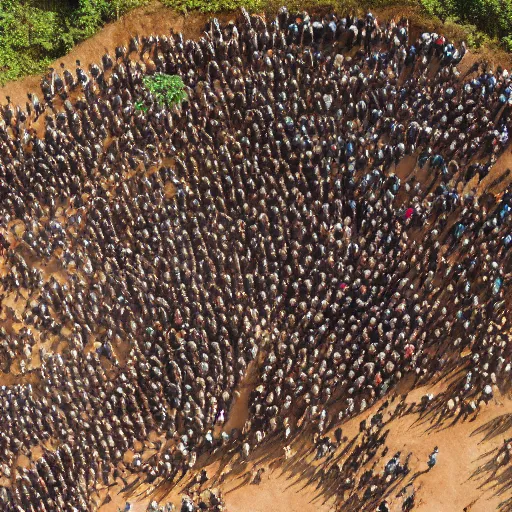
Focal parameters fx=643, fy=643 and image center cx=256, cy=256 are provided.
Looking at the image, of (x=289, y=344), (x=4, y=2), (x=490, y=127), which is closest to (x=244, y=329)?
(x=289, y=344)

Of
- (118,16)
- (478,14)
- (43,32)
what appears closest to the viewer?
(478,14)

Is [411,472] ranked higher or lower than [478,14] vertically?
lower

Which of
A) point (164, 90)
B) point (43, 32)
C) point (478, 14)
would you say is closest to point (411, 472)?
point (164, 90)

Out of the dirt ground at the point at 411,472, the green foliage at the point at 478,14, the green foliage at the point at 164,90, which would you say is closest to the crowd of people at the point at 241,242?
the green foliage at the point at 164,90

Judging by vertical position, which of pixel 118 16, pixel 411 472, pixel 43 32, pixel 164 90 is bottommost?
→ pixel 411 472

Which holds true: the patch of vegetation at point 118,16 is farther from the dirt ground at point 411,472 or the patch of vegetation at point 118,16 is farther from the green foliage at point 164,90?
the dirt ground at point 411,472

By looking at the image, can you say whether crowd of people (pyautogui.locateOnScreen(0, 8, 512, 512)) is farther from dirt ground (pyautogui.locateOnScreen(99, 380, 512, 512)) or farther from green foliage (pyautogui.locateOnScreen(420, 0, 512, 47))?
green foliage (pyautogui.locateOnScreen(420, 0, 512, 47))

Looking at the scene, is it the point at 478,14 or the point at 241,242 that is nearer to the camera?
the point at 241,242

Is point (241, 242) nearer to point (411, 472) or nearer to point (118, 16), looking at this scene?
point (411, 472)
